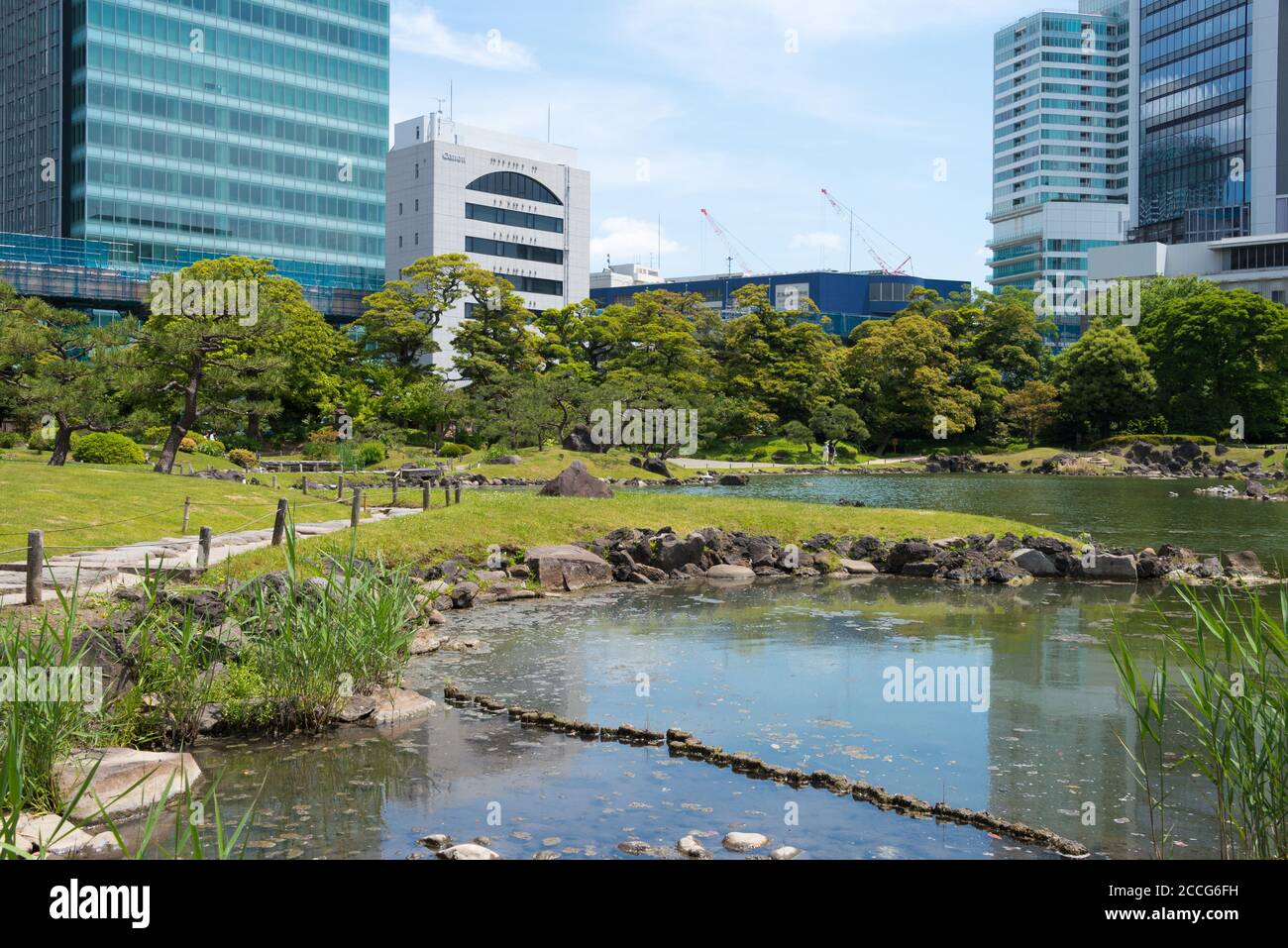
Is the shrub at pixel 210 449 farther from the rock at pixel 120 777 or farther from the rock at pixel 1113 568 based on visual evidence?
the rock at pixel 120 777

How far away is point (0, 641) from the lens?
383 inches

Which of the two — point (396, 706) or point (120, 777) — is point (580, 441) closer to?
point (396, 706)

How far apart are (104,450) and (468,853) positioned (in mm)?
37829

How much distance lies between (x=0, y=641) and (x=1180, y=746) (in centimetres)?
1187

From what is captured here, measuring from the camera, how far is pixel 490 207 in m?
99.6

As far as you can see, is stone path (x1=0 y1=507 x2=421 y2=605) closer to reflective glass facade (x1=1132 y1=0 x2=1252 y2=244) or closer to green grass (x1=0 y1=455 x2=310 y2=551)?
green grass (x1=0 y1=455 x2=310 y2=551)

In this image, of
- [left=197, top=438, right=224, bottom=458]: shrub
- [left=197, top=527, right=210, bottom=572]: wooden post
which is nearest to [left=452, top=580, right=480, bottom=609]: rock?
[left=197, top=527, right=210, bottom=572]: wooden post

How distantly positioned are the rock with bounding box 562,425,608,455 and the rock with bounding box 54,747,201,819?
5644 cm

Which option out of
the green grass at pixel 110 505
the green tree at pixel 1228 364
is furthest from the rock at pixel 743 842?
the green tree at pixel 1228 364

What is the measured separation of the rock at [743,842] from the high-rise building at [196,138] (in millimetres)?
81210

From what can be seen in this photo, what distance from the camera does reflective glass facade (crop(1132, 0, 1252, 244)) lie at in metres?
101
